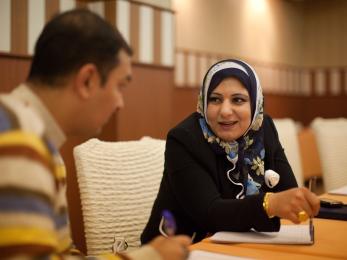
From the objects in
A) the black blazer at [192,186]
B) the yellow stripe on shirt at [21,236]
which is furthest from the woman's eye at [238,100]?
the yellow stripe on shirt at [21,236]

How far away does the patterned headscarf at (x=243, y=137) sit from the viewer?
182 centimetres

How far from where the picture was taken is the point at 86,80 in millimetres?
914

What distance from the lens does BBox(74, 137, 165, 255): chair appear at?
1.77 m

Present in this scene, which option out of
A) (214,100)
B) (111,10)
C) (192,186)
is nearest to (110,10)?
(111,10)

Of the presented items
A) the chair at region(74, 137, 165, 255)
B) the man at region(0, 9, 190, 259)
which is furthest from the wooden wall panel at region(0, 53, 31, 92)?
the man at region(0, 9, 190, 259)

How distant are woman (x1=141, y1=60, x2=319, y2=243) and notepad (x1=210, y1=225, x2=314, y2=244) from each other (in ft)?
0.24

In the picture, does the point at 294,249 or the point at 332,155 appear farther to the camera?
the point at 332,155

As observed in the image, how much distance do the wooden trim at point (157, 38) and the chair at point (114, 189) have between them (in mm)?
2817

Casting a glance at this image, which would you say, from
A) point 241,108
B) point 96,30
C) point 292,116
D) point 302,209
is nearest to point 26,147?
point 96,30

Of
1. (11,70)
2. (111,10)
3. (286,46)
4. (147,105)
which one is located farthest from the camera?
(286,46)

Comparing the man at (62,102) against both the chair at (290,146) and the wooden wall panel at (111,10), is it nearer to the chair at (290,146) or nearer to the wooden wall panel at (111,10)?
the chair at (290,146)

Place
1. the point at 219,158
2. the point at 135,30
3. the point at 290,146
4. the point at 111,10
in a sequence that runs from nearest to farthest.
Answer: the point at 219,158, the point at 290,146, the point at 111,10, the point at 135,30

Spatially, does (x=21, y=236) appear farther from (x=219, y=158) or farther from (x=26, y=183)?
(x=219, y=158)

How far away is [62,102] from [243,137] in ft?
3.69
